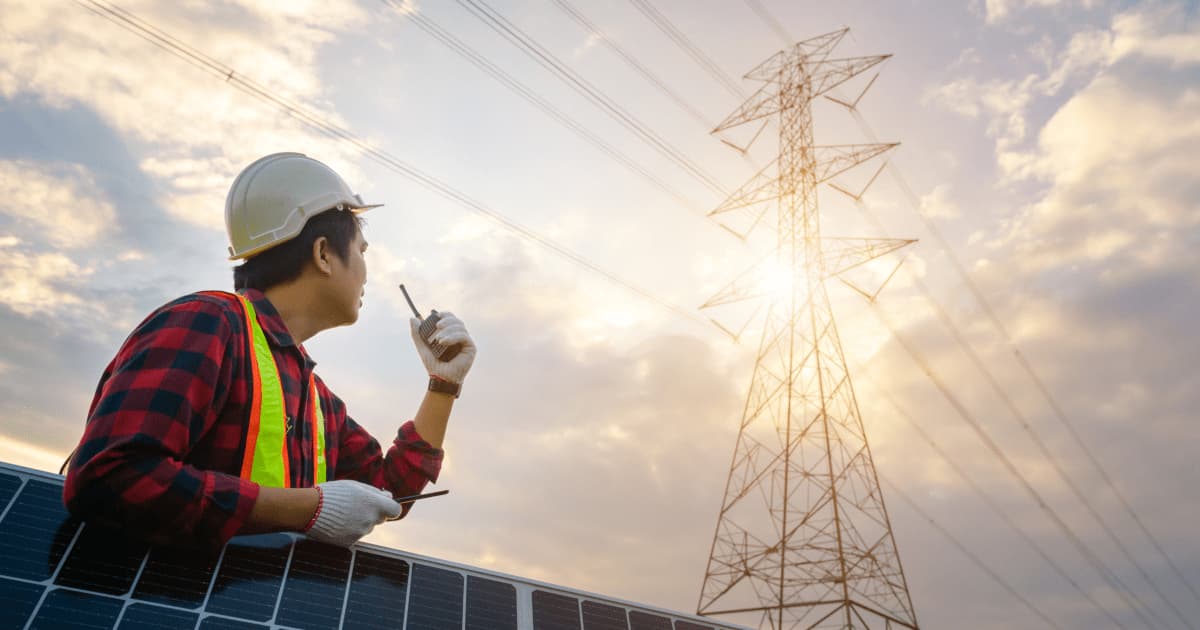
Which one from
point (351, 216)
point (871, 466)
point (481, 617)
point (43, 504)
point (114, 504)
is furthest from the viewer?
point (871, 466)

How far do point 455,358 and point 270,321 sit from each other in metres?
1.02

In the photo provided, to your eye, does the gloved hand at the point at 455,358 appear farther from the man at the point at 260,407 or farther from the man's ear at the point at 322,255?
the man's ear at the point at 322,255

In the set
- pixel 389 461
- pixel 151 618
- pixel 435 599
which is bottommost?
pixel 151 618

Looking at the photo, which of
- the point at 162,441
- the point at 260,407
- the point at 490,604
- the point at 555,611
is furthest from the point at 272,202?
the point at 555,611

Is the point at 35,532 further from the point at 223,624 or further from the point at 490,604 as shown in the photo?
the point at 490,604

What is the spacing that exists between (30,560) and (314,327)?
3.87 feet

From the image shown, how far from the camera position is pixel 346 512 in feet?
7.97

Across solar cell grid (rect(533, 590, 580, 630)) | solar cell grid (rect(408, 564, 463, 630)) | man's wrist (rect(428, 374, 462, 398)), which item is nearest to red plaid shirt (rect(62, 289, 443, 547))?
solar cell grid (rect(408, 564, 463, 630))

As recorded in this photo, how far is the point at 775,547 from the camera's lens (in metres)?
16.7

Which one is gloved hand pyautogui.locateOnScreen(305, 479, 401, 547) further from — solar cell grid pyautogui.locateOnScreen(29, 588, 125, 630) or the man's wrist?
the man's wrist

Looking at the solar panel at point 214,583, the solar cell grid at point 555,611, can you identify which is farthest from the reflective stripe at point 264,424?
the solar cell grid at point 555,611

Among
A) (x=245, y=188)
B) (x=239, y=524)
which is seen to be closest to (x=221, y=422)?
(x=239, y=524)

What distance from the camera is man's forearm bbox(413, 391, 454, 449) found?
3.45 metres

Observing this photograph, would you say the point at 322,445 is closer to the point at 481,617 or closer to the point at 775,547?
the point at 481,617
